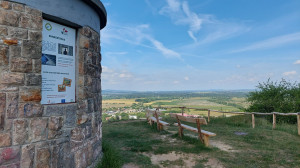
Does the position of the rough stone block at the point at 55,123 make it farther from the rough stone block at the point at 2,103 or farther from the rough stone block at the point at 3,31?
the rough stone block at the point at 3,31

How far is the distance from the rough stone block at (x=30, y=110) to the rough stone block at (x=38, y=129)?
0.26 ft

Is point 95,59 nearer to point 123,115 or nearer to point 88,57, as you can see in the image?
point 88,57

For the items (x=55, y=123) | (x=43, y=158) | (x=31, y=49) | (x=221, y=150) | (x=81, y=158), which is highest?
(x=31, y=49)

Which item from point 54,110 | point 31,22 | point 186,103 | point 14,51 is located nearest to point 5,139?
point 54,110

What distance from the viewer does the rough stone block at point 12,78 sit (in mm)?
2299

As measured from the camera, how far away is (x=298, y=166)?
12.9ft

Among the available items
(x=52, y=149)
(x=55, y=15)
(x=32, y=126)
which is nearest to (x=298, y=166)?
(x=52, y=149)

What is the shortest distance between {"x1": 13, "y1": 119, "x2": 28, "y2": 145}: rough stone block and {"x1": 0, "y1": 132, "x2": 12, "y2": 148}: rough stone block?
0.16ft

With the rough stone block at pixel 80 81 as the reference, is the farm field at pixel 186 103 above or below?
below

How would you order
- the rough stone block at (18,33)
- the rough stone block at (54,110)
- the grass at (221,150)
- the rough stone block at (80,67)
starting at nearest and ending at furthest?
the rough stone block at (18,33) < the rough stone block at (54,110) < the rough stone block at (80,67) < the grass at (221,150)

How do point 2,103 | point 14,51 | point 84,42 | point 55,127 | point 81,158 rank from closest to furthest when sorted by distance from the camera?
point 2,103 < point 14,51 < point 55,127 < point 81,158 < point 84,42

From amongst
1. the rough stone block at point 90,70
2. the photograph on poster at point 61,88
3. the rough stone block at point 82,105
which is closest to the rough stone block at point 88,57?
the rough stone block at point 90,70

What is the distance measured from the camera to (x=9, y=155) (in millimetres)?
2320

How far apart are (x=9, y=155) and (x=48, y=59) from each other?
133 cm
